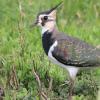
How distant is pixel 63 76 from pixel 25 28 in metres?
1.55

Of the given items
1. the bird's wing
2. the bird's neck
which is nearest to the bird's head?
the bird's neck

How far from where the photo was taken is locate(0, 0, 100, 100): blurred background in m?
7.52

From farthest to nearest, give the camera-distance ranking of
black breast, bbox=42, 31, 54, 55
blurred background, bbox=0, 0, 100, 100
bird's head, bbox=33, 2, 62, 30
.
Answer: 1. bird's head, bbox=33, 2, 62, 30
2. black breast, bbox=42, 31, 54, 55
3. blurred background, bbox=0, 0, 100, 100

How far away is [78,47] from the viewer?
762 cm

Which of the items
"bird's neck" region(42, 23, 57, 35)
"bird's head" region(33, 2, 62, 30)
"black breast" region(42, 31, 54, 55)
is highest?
"bird's head" region(33, 2, 62, 30)

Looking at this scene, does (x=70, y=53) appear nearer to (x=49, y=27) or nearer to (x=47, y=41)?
(x=47, y=41)

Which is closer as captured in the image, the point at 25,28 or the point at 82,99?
the point at 82,99

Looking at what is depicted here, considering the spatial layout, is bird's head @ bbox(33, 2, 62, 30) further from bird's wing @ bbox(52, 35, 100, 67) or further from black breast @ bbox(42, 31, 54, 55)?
bird's wing @ bbox(52, 35, 100, 67)

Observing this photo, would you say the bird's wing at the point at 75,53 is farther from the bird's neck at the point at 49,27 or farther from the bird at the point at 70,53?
the bird's neck at the point at 49,27

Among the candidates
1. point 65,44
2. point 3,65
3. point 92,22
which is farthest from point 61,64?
point 92,22

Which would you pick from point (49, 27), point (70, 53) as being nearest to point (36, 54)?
point (49, 27)

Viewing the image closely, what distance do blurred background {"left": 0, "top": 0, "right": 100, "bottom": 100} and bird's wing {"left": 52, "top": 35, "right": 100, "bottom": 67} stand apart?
0.29 meters

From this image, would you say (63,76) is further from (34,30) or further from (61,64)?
(34,30)

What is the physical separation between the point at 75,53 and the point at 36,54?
0.86 metres
